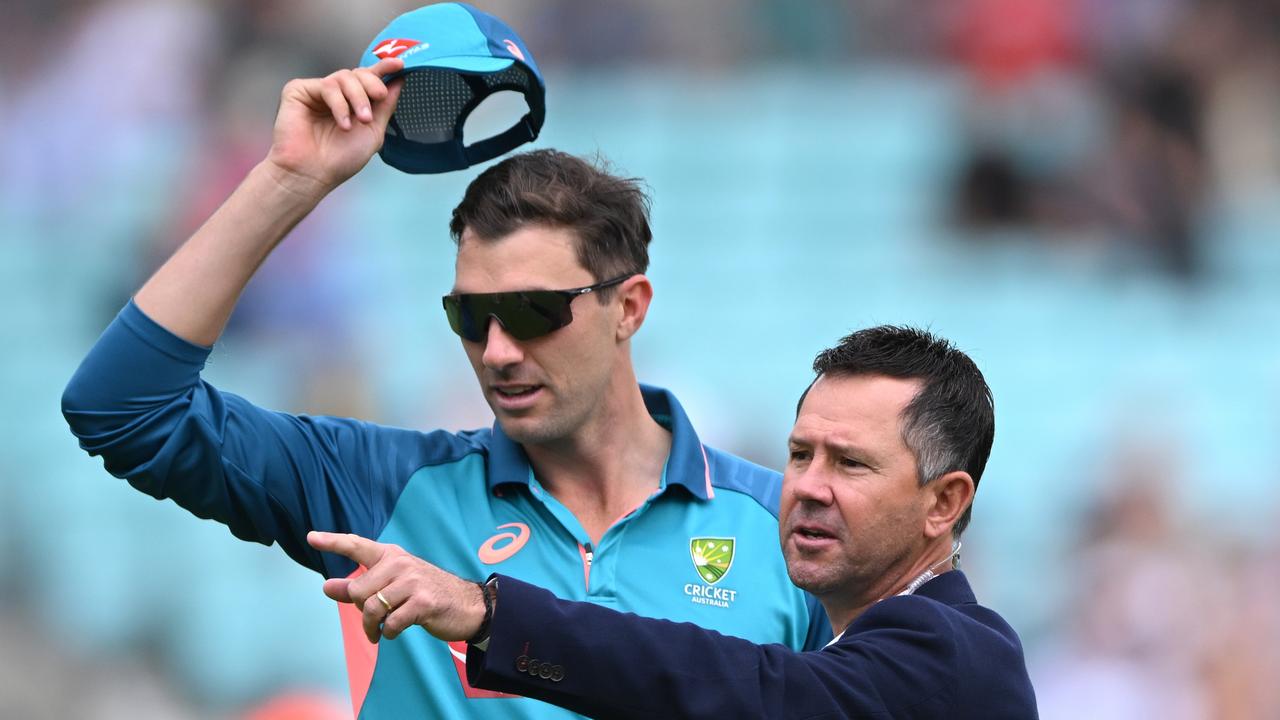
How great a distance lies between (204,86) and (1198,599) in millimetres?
5788

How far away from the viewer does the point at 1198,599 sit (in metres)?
7.88

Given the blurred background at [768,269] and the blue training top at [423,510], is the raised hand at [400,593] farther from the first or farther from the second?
the blurred background at [768,269]

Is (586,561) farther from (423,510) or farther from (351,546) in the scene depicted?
(351,546)

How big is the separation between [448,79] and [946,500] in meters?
1.21

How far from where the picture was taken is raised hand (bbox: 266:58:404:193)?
9.36 ft

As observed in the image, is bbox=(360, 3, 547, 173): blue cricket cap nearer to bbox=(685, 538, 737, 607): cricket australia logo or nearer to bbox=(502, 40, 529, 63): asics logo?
bbox=(502, 40, 529, 63): asics logo

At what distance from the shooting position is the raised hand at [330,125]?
112 inches

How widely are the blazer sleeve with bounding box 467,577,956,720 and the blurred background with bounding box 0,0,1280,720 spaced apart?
5.64 m

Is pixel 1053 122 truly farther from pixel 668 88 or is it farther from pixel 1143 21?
pixel 668 88

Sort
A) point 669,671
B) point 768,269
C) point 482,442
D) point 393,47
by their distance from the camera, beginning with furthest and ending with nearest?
point 768,269
point 482,442
point 393,47
point 669,671

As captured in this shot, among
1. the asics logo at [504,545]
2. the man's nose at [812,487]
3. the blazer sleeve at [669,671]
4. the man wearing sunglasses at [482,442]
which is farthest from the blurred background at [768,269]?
the blazer sleeve at [669,671]

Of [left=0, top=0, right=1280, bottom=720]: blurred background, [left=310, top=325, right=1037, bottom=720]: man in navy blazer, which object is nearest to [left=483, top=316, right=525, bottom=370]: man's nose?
[left=310, top=325, right=1037, bottom=720]: man in navy blazer

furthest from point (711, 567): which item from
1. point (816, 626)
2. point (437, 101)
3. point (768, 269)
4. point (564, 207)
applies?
point (768, 269)

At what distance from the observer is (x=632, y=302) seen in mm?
3330
